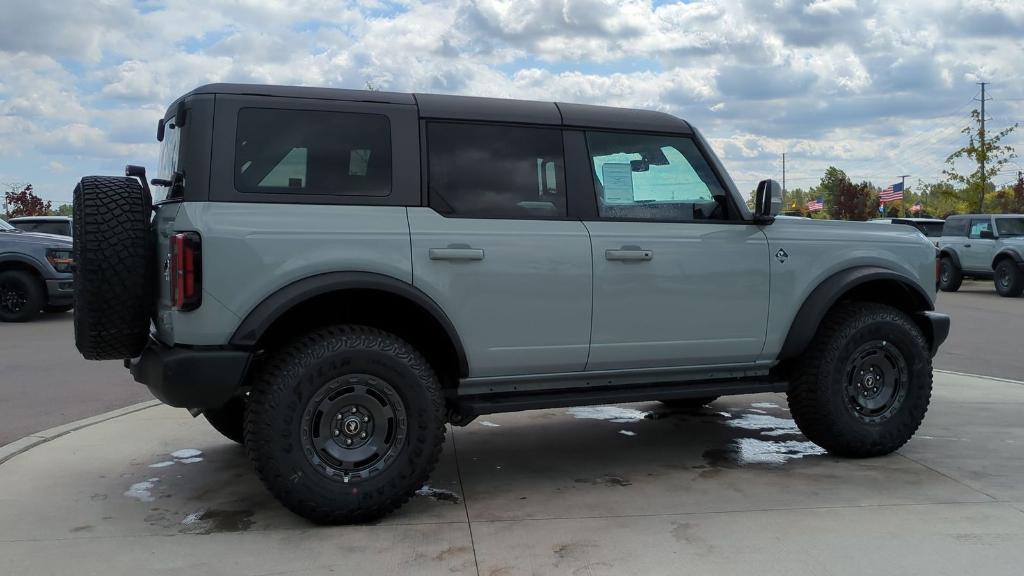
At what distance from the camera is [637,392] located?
16.0 ft

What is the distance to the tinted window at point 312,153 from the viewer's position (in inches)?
164

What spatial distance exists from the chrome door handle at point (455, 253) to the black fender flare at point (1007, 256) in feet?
56.2

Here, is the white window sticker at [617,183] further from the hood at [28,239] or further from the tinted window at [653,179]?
the hood at [28,239]

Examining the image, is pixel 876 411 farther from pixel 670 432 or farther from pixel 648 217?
pixel 648 217

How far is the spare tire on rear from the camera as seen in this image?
408 cm

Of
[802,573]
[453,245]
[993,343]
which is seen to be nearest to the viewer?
[802,573]

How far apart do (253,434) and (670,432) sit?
3.13 meters

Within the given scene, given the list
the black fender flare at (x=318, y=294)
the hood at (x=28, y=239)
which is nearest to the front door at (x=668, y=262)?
the black fender flare at (x=318, y=294)

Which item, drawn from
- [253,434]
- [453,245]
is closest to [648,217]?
[453,245]

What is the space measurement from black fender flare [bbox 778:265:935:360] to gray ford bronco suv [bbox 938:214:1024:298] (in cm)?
1506

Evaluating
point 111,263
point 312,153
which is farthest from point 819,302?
point 111,263

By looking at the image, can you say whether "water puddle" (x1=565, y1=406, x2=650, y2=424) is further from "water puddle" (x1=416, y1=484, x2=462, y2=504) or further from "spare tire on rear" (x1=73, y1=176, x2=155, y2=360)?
"spare tire on rear" (x1=73, y1=176, x2=155, y2=360)

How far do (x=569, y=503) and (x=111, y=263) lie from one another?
8.06 ft

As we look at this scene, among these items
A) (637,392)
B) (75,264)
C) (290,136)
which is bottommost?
(637,392)
